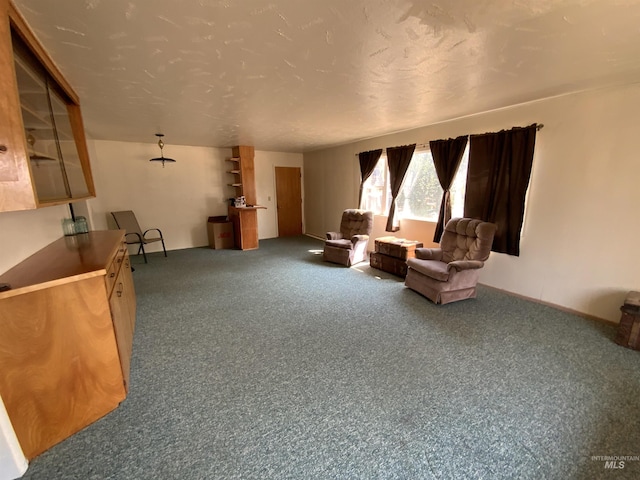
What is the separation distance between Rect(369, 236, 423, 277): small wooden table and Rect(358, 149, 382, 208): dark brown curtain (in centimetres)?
152

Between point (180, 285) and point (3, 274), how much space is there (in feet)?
7.59

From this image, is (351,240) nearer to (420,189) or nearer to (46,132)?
(420,189)

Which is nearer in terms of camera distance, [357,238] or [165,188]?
[357,238]

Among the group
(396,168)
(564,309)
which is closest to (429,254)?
(564,309)

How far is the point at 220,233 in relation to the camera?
19.7 feet

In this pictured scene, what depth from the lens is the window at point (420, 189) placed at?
3924 mm

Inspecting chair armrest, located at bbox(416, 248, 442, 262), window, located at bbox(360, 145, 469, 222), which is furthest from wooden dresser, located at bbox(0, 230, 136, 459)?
window, located at bbox(360, 145, 469, 222)

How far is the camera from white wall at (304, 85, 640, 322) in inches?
101

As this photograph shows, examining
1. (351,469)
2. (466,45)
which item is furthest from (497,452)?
(466,45)

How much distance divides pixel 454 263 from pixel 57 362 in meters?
3.51

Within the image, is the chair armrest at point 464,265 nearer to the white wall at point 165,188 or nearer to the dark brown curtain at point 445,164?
the dark brown curtain at point 445,164

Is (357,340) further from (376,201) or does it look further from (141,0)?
(376,201)

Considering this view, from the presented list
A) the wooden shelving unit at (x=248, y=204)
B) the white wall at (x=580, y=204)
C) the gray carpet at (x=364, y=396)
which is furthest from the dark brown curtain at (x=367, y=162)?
the gray carpet at (x=364, y=396)

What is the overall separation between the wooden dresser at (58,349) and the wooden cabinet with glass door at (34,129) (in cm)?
46
